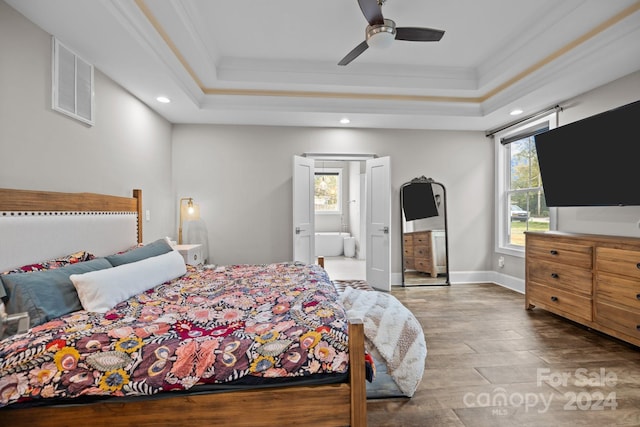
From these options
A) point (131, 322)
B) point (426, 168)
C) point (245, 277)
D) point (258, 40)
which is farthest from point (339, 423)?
point (426, 168)

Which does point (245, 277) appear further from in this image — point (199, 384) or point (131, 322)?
point (199, 384)

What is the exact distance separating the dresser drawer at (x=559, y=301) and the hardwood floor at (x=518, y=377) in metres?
0.15

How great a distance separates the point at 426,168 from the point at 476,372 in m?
3.34

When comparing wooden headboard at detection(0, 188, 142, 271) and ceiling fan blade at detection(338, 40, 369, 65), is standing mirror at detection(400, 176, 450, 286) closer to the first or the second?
ceiling fan blade at detection(338, 40, 369, 65)

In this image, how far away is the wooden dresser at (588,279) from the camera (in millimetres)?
2553

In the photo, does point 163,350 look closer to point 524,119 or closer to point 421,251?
point 421,251

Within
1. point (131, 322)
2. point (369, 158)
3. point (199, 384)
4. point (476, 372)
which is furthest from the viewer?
point (369, 158)

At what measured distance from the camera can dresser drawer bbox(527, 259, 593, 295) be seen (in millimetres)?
2926

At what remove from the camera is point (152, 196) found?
12.8 ft

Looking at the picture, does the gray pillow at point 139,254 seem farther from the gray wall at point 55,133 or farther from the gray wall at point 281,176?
the gray wall at point 281,176

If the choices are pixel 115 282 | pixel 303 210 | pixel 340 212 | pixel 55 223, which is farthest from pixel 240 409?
pixel 340 212

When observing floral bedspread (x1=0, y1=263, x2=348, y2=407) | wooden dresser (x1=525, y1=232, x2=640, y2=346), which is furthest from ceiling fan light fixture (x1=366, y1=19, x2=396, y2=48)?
wooden dresser (x1=525, y1=232, x2=640, y2=346)

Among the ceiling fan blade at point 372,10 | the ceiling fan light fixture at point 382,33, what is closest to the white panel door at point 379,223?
the ceiling fan light fixture at point 382,33

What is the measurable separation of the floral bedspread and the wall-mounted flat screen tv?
9.43ft
